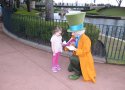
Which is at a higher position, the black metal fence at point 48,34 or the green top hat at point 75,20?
the green top hat at point 75,20

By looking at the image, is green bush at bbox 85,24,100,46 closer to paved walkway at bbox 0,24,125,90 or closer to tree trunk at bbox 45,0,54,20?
paved walkway at bbox 0,24,125,90

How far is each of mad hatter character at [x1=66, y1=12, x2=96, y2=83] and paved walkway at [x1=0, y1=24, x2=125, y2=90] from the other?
0.70ft

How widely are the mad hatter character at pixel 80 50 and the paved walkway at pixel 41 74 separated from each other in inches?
8.4

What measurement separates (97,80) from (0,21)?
1004 centimetres

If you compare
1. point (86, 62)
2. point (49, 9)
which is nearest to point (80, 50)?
point (86, 62)

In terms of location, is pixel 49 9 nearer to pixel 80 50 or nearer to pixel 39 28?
pixel 39 28

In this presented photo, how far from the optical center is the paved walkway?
4684 mm

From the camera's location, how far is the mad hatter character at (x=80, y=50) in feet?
15.4

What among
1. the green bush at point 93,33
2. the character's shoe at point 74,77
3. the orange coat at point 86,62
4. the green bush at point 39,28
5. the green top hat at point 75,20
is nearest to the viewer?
the green top hat at point 75,20

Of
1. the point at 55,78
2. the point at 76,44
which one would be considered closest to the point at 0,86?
the point at 55,78

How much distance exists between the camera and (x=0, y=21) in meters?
13.4

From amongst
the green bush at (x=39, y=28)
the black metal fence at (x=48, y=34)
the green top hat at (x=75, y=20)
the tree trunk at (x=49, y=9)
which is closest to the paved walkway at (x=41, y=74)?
the black metal fence at (x=48, y=34)

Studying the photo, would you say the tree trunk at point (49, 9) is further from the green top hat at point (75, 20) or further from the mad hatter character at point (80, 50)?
the green top hat at point (75, 20)

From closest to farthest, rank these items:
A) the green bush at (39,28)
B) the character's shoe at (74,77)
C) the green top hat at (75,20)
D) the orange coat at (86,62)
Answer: the green top hat at (75,20) < the orange coat at (86,62) < the character's shoe at (74,77) < the green bush at (39,28)
